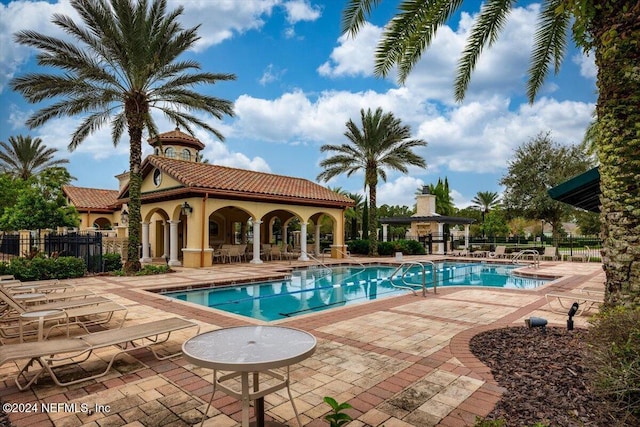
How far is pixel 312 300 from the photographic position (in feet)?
39.4

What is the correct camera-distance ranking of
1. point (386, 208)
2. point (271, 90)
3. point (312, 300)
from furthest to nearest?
1. point (386, 208)
2. point (271, 90)
3. point (312, 300)

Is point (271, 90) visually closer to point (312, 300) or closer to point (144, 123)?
point (144, 123)

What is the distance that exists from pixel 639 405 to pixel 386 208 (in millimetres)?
59250

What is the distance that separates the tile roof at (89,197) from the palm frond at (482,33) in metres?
31.2

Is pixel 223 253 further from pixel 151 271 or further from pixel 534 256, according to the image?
pixel 534 256

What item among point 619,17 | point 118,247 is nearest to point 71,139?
point 118,247

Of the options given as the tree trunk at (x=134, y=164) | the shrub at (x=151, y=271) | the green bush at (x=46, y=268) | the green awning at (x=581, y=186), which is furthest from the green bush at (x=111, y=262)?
the green awning at (x=581, y=186)

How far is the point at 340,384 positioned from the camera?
14.4 ft

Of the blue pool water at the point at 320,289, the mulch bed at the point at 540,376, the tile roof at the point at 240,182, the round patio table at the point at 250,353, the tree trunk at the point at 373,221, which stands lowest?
the blue pool water at the point at 320,289

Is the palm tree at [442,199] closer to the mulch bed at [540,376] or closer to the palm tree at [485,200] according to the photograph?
the palm tree at [485,200]

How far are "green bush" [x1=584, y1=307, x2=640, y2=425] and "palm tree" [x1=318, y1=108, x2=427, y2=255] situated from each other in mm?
22492

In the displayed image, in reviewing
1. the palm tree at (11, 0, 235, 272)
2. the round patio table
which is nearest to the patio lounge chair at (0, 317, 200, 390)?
the round patio table

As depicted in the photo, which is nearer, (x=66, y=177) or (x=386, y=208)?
(x=66, y=177)

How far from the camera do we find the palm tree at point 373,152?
84.3 ft
